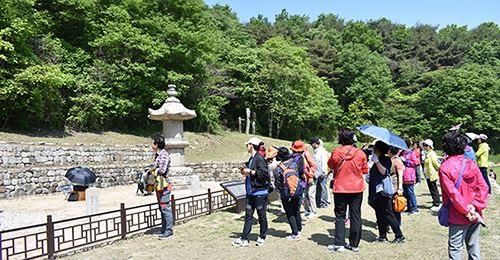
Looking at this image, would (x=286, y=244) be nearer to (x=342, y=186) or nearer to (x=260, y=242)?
(x=260, y=242)

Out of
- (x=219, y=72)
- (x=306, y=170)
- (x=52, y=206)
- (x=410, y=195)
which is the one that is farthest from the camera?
(x=219, y=72)

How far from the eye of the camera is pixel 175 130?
13.7 m

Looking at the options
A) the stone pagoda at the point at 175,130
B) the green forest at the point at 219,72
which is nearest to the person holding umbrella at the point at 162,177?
the stone pagoda at the point at 175,130

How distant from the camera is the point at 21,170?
13.1 meters

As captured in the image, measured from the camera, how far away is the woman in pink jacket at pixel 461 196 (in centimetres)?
400

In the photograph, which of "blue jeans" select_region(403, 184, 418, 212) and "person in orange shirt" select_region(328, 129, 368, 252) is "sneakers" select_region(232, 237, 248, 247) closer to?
"person in orange shirt" select_region(328, 129, 368, 252)

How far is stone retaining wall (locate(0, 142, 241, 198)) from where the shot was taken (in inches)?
515

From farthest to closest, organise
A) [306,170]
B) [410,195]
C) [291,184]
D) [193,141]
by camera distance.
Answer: [193,141] → [410,195] → [306,170] → [291,184]

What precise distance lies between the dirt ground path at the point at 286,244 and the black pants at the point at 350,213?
241mm

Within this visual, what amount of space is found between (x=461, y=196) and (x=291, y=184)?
2.77 metres

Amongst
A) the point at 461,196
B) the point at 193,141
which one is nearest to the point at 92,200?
the point at 461,196

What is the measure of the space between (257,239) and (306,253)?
1.07 metres

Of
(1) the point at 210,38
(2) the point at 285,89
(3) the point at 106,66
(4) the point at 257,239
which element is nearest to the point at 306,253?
(4) the point at 257,239

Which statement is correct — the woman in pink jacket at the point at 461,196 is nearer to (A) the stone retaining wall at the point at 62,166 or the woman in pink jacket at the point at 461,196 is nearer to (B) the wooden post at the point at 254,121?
(A) the stone retaining wall at the point at 62,166
